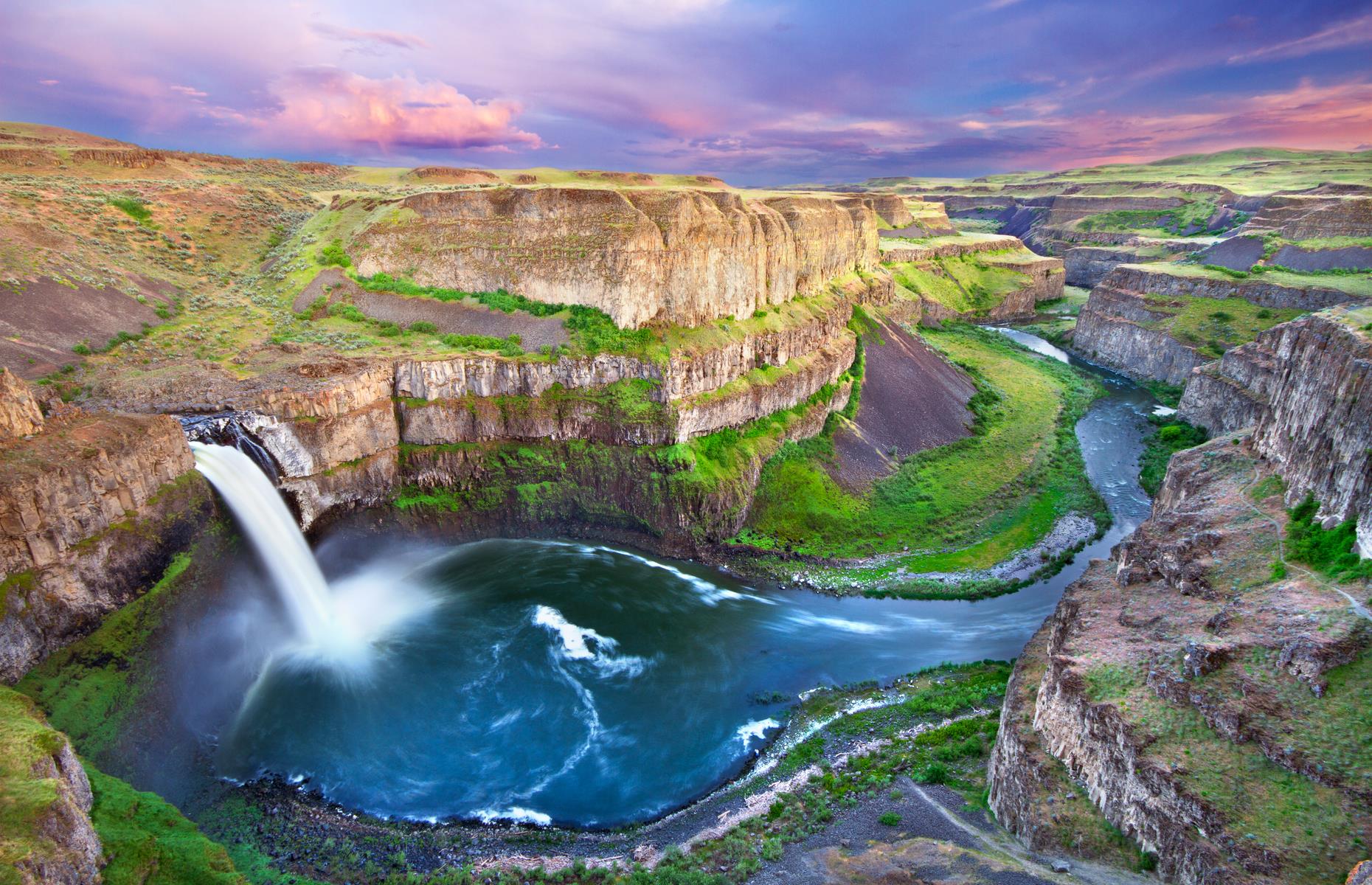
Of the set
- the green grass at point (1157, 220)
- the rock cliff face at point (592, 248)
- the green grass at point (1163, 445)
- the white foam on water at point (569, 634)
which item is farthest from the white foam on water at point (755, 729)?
the green grass at point (1157, 220)

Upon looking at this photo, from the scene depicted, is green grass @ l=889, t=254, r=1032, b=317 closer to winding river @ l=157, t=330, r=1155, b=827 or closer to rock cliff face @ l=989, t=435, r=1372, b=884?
winding river @ l=157, t=330, r=1155, b=827

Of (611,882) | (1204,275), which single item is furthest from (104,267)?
(1204,275)

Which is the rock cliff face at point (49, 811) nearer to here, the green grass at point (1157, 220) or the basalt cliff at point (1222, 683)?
the basalt cliff at point (1222, 683)

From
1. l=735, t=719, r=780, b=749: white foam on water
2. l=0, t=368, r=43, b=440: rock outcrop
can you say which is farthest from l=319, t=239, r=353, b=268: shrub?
l=735, t=719, r=780, b=749: white foam on water

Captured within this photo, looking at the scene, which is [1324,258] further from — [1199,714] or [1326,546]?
[1199,714]

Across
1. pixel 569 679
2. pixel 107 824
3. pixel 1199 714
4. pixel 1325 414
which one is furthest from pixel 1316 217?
pixel 107 824

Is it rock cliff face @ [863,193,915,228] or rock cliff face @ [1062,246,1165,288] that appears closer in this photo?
rock cliff face @ [1062,246,1165,288]
